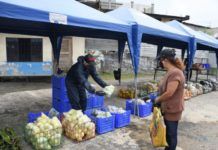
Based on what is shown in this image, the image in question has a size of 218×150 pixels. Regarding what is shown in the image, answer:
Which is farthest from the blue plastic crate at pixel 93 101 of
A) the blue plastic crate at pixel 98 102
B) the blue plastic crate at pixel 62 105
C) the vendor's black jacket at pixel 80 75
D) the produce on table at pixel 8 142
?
the produce on table at pixel 8 142

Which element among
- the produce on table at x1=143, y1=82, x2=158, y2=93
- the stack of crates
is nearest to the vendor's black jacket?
the stack of crates

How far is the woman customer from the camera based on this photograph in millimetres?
3225

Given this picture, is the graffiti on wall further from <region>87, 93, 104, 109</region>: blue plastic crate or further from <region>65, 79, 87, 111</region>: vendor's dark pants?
<region>65, 79, 87, 111</region>: vendor's dark pants

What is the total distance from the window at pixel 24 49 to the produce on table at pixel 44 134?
7.79 m

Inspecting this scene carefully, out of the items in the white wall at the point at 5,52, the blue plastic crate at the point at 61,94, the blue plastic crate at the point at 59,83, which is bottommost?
the blue plastic crate at the point at 61,94

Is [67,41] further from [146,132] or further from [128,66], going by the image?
[146,132]

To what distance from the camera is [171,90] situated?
3201 mm

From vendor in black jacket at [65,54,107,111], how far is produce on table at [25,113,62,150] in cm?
87

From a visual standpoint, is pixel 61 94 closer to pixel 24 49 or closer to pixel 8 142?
pixel 8 142

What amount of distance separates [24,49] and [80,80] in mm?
7682

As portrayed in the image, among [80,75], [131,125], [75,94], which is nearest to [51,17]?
[80,75]

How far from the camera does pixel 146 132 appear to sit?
5.00 meters

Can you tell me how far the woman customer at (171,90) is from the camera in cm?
322

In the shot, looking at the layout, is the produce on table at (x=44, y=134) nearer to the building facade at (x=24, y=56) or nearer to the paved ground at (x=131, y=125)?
the paved ground at (x=131, y=125)
